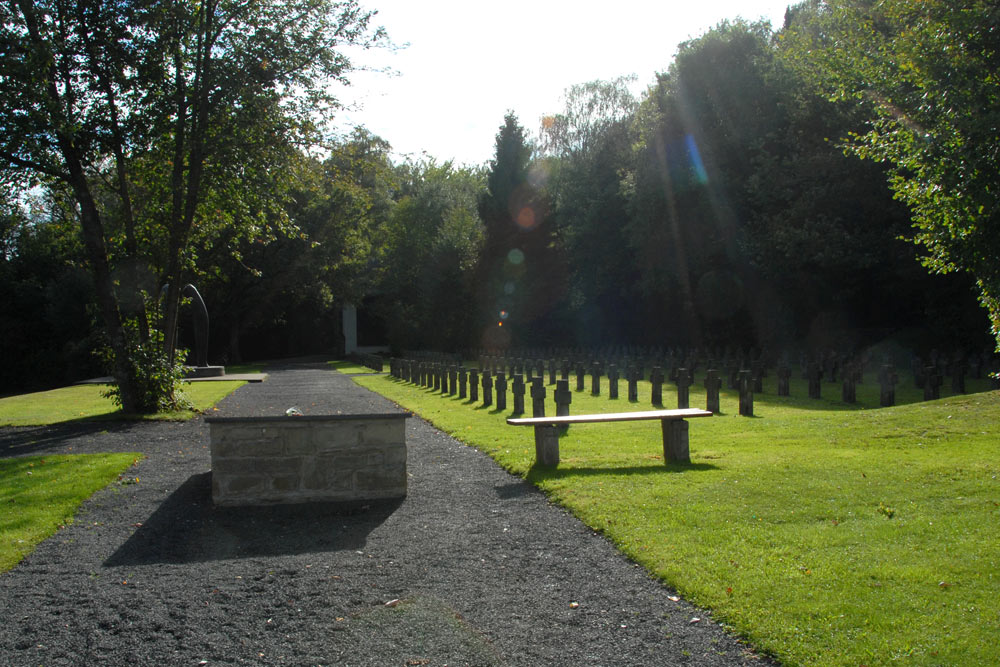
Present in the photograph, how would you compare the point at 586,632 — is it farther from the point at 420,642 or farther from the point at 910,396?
the point at 910,396

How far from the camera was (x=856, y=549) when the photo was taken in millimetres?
5480

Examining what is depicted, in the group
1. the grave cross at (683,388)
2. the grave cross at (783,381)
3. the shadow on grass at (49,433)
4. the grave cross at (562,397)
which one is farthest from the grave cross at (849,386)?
the shadow on grass at (49,433)

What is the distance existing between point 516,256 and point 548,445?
38350 mm

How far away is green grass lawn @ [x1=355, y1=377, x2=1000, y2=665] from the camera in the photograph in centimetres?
417

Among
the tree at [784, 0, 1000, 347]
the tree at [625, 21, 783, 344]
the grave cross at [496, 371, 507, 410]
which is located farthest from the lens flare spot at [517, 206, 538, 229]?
the tree at [784, 0, 1000, 347]

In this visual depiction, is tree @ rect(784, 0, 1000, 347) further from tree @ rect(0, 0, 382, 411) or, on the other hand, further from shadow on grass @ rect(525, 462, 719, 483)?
tree @ rect(0, 0, 382, 411)

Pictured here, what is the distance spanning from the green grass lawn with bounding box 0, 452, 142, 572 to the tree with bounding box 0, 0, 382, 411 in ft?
18.1

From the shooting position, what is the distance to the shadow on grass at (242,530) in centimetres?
598

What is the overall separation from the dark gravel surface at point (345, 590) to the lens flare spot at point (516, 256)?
39190mm

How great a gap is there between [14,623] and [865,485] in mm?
6845

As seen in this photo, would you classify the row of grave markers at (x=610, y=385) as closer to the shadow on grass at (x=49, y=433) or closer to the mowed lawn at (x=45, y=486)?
the mowed lawn at (x=45, y=486)

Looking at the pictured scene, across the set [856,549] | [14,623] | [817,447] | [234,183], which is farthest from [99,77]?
[856,549]

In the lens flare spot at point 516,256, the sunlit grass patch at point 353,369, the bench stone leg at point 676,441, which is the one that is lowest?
the sunlit grass patch at point 353,369

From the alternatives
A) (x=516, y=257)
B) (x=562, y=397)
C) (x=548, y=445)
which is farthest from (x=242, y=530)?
(x=516, y=257)
